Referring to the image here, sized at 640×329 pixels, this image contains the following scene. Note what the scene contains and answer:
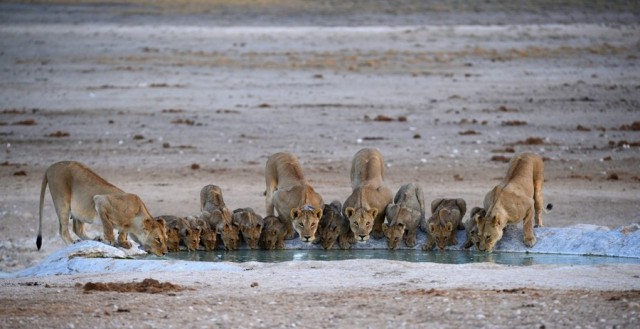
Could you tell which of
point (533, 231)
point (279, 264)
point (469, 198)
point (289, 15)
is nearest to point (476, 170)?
point (469, 198)

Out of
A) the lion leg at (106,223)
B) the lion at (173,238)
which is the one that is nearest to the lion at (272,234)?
the lion at (173,238)

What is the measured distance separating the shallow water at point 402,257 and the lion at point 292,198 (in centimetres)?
33

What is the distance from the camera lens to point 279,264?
44.0ft

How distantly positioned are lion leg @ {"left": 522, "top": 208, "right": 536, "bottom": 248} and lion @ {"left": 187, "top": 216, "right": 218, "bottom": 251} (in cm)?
377

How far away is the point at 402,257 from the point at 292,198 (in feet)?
6.28

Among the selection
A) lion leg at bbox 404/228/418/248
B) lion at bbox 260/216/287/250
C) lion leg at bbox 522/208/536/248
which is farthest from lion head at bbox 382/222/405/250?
lion leg at bbox 522/208/536/248

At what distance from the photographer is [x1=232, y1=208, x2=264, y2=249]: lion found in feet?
50.0

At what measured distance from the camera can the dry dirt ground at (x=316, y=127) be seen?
36.2 feet

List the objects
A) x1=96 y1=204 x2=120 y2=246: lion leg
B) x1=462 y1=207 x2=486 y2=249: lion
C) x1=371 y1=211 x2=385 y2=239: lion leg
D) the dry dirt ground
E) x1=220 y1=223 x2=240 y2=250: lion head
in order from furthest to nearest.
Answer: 1. x1=371 y1=211 x2=385 y2=239: lion leg
2. x1=96 y1=204 x2=120 y2=246: lion leg
3. x1=220 y1=223 x2=240 y2=250: lion head
4. x1=462 y1=207 x2=486 y2=249: lion
5. the dry dirt ground

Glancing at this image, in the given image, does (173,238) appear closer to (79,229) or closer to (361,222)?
(79,229)

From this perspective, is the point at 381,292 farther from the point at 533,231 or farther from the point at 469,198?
the point at 469,198

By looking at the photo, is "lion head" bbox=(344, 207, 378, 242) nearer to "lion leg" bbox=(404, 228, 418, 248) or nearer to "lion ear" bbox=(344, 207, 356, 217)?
"lion ear" bbox=(344, 207, 356, 217)

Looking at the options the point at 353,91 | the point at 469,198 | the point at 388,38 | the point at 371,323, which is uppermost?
the point at 388,38

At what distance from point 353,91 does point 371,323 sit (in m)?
25.3
